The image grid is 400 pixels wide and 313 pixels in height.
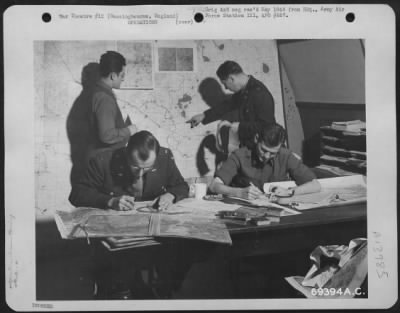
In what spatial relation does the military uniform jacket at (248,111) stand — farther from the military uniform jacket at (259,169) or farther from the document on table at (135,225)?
the document on table at (135,225)

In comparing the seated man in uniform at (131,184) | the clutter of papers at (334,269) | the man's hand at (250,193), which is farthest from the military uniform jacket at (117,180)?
the clutter of papers at (334,269)

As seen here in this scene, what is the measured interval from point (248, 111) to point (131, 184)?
0.25 m

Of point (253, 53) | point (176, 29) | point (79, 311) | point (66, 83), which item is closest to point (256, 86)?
point (253, 53)

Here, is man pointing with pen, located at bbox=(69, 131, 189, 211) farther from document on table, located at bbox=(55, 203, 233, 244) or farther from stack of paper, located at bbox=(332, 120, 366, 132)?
stack of paper, located at bbox=(332, 120, 366, 132)

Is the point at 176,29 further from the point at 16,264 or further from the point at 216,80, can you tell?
the point at 16,264

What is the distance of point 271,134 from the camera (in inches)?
38.9

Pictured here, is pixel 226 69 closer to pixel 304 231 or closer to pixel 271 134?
pixel 271 134

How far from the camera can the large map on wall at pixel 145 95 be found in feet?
3.19

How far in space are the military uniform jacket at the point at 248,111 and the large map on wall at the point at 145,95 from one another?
0.01 metres

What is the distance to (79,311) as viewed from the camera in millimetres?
984

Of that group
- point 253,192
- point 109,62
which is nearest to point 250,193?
point 253,192

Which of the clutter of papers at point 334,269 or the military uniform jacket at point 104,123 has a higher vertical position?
the military uniform jacket at point 104,123

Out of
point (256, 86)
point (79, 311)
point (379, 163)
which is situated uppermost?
point (256, 86)

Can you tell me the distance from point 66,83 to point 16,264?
33 cm
